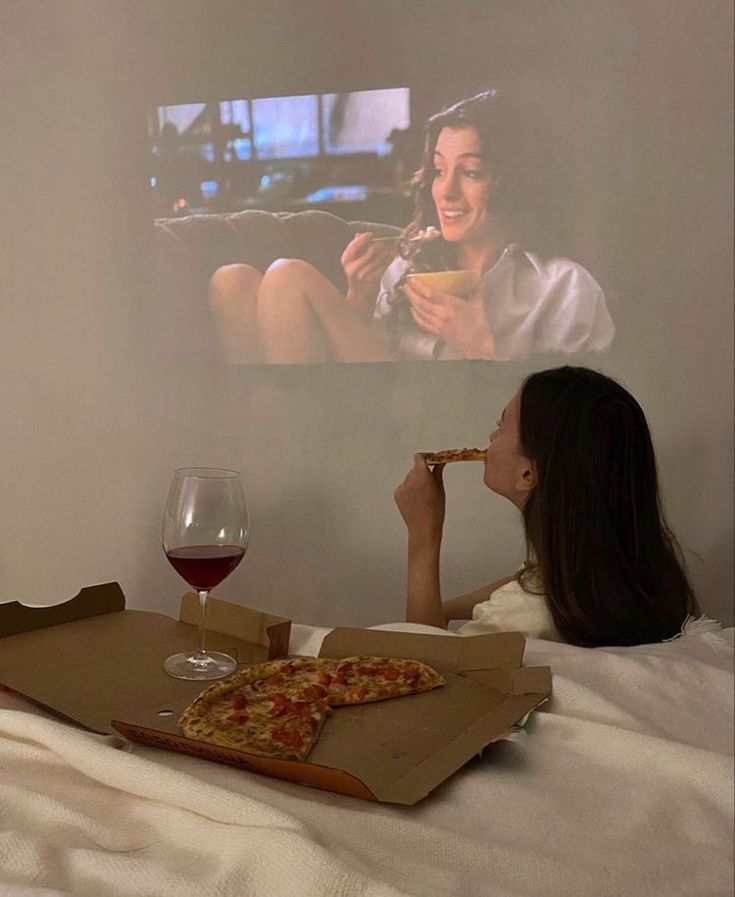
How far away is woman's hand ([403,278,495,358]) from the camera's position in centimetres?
165

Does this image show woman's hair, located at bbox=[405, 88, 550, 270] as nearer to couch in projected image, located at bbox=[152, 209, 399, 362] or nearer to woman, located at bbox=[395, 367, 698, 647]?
couch in projected image, located at bbox=[152, 209, 399, 362]

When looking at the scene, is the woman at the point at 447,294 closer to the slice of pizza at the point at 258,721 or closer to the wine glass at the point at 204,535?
the wine glass at the point at 204,535

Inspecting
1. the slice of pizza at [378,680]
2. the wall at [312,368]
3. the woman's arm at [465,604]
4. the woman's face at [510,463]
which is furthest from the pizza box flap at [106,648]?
the wall at [312,368]

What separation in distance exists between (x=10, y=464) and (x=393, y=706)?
1247mm

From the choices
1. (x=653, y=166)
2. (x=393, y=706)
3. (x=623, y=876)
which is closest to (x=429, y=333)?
(x=653, y=166)

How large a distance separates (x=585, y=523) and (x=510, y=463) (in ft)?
0.46

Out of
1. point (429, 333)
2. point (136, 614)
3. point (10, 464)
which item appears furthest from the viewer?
point (10, 464)

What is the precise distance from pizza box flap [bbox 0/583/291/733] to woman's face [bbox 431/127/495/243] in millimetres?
890

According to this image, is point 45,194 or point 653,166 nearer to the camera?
point 653,166

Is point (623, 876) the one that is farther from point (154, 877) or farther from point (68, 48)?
point (68, 48)

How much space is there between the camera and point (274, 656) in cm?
92

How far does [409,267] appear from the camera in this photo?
1.66 m

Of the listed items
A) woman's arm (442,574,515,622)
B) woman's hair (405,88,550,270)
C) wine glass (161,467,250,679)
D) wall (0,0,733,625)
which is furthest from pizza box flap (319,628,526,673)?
woman's hair (405,88,550,270)

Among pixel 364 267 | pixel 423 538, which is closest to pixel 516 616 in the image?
pixel 423 538
